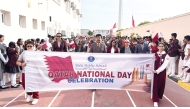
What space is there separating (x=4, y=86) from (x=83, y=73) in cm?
314

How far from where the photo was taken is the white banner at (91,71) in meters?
4.71

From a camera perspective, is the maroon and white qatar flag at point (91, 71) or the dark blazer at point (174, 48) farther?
the dark blazer at point (174, 48)


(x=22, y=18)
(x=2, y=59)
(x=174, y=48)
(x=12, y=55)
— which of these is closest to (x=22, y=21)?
(x=22, y=18)

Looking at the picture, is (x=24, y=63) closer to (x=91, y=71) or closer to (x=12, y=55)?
(x=91, y=71)

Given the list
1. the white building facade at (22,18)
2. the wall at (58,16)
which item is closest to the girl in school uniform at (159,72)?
the white building facade at (22,18)

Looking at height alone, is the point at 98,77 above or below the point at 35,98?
above

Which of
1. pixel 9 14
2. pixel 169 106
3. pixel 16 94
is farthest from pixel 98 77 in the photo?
pixel 9 14

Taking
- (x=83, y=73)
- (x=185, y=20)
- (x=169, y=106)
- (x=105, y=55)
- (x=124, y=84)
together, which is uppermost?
(x=185, y=20)

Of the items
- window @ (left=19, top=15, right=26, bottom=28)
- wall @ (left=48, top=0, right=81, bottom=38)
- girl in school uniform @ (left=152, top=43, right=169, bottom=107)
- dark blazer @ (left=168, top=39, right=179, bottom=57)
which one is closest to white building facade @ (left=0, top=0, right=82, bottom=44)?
window @ (left=19, top=15, right=26, bottom=28)

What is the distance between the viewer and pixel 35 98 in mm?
4824

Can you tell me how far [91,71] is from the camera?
481 centimetres

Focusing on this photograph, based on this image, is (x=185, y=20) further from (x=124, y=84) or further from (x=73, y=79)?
(x=73, y=79)

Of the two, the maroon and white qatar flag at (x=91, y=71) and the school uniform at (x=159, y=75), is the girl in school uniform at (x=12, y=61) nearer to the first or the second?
the maroon and white qatar flag at (x=91, y=71)

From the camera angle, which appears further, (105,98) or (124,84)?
(105,98)
